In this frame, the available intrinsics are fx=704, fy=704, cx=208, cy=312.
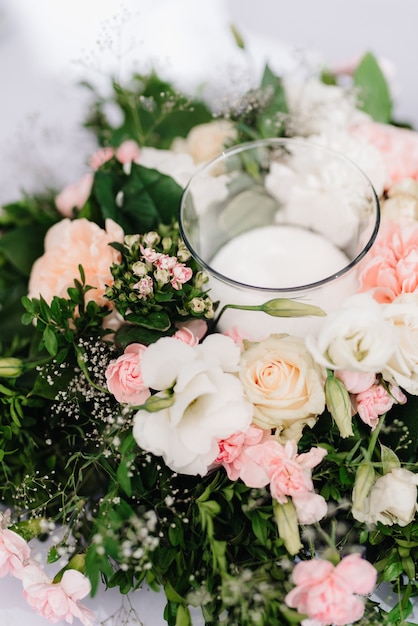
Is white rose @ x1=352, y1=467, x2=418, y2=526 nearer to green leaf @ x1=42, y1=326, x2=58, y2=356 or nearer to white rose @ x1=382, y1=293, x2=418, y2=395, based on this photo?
white rose @ x1=382, y1=293, x2=418, y2=395

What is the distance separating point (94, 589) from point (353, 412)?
274 millimetres

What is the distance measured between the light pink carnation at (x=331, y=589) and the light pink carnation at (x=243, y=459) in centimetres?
9

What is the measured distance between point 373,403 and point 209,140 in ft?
1.60

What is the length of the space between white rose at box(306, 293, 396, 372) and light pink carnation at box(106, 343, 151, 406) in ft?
0.52

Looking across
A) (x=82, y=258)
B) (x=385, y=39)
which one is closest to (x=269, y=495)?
(x=82, y=258)

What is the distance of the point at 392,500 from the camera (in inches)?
23.7

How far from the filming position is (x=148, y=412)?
58 centimetres

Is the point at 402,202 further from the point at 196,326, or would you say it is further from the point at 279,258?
the point at 196,326

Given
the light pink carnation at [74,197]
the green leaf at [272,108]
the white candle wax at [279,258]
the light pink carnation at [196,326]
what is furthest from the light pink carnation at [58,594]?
the green leaf at [272,108]

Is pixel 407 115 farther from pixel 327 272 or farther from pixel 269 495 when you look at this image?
pixel 269 495

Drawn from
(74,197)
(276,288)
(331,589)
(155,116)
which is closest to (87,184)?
(74,197)

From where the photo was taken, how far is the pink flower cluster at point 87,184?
3.13 ft

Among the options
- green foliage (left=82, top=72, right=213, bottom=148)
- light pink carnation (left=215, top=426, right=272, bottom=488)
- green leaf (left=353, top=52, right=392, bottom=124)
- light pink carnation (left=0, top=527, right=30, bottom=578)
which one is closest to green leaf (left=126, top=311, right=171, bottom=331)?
light pink carnation (left=215, top=426, right=272, bottom=488)

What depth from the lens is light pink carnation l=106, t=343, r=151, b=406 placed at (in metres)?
0.63
